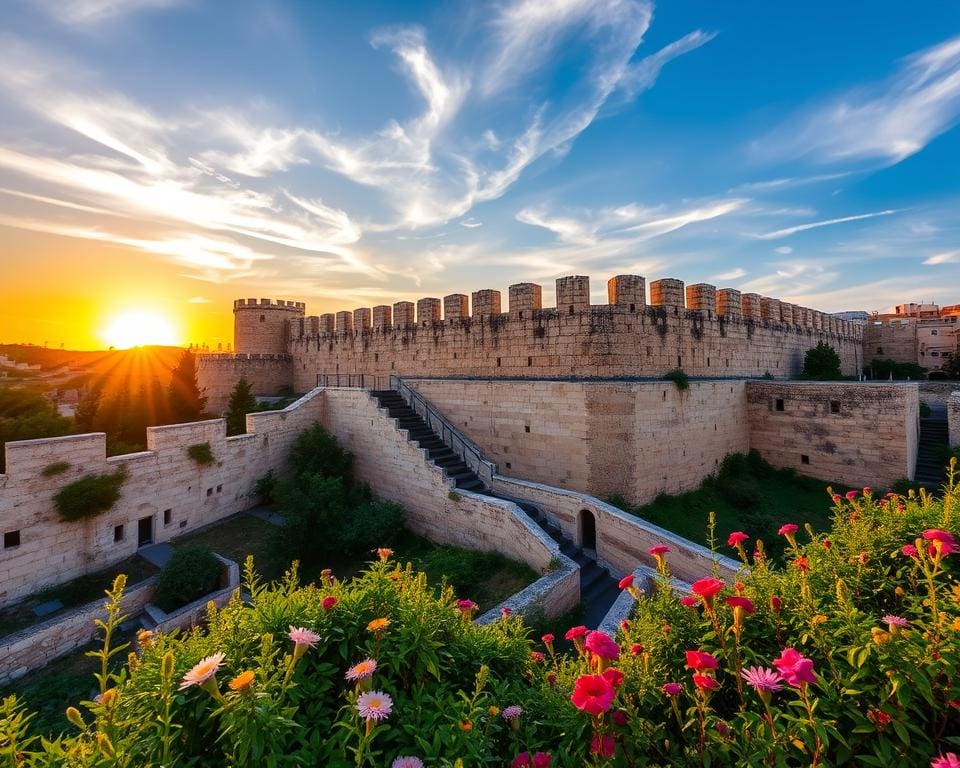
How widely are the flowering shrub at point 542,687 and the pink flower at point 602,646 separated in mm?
11

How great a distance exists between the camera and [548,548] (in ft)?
26.0

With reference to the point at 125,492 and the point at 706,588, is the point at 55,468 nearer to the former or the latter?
the point at 125,492

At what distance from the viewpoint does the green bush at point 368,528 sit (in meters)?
9.51

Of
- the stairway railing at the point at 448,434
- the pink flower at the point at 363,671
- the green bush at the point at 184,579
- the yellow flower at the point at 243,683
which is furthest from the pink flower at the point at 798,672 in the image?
the green bush at the point at 184,579

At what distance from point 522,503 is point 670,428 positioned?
463 centimetres

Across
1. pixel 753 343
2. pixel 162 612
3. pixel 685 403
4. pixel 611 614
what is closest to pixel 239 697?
pixel 611 614

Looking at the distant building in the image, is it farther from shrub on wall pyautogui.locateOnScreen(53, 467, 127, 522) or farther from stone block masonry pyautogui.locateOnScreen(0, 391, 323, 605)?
shrub on wall pyautogui.locateOnScreen(53, 467, 127, 522)

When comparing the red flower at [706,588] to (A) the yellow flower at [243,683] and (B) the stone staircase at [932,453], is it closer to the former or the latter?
(A) the yellow flower at [243,683]

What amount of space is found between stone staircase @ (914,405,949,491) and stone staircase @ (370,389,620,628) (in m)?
8.77

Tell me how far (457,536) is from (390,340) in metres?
8.76

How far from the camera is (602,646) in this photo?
215 centimetres

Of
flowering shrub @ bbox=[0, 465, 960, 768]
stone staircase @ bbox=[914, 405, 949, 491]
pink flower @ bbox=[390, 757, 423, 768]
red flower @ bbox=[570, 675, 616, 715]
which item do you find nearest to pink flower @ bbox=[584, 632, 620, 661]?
flowering shrub @ bbox=[0, 465, 960, 768]

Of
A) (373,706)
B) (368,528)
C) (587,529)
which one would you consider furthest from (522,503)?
(373,706)

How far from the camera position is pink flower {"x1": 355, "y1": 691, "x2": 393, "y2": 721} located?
5.68 ft
